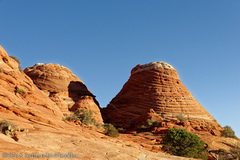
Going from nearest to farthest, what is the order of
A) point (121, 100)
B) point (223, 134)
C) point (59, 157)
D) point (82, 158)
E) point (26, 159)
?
1. point (26, 159)
2. point (59, 157)
3. point (82, 158)
4. point (223, 134)
5. point (121, 100)

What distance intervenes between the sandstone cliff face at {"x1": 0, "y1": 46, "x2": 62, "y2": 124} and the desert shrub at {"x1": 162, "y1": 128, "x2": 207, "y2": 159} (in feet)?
41.2

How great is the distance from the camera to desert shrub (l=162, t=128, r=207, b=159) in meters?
23.8

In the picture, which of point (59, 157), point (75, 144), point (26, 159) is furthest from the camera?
point (75, 144)

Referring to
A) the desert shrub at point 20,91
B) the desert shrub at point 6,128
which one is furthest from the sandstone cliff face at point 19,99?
the desert shrub at point 6,128

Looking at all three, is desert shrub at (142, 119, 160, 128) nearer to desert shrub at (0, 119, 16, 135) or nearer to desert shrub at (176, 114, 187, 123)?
desert shrub at (176, 114, 187, 123)

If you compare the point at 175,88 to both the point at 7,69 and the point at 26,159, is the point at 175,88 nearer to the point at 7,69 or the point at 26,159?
the point at 7,69

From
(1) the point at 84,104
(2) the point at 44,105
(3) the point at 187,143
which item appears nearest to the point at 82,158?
(2) the point at 44,105

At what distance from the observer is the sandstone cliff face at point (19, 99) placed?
1669cm

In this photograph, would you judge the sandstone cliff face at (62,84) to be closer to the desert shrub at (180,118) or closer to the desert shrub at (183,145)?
the desert shrub at (180,118)

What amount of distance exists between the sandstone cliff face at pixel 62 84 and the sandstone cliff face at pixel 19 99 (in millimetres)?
24812

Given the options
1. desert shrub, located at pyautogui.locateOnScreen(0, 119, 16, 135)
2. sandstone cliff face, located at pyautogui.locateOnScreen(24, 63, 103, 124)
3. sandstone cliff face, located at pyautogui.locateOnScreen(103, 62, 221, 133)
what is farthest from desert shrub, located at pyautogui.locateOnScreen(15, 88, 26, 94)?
sandstone cliff face, located at pyautogui.locateOnScreen(103, 62, 221, 133)

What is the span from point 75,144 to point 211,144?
3016 cm

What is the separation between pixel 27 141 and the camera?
9383 mm

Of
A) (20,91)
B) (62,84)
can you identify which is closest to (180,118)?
(62,84)
